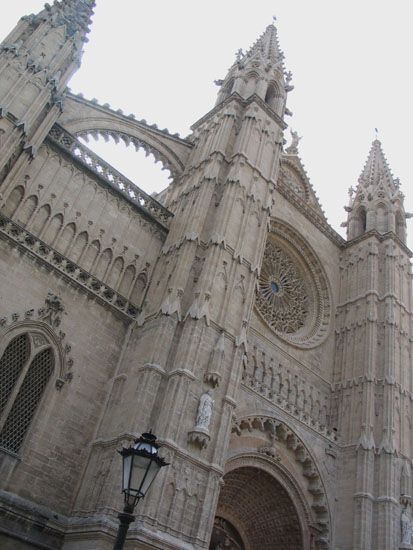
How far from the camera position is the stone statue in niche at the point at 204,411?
13.7m

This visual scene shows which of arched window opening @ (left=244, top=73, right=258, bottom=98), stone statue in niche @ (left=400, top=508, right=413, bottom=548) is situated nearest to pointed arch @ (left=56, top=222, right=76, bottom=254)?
arched window opening @ (left=244, top=73, right=258, bottom=98)

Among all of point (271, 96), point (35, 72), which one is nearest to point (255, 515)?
point (35, 72)

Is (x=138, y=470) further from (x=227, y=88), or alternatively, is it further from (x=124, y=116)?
(x=227, y=88)

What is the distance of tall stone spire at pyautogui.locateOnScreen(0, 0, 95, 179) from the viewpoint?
1446 centimetres

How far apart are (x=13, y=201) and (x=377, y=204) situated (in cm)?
1845

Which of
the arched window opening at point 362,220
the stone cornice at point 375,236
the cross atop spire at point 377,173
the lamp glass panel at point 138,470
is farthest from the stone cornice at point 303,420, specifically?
the cross atop spire at point 377,173

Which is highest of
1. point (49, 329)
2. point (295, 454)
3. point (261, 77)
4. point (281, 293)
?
point (261, 77)

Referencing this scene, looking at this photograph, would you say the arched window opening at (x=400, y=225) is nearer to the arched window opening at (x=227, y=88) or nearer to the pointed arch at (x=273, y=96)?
the pointed arch at (x=273, y=96)

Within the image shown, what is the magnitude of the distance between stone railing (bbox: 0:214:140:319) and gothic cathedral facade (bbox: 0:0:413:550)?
55 mm

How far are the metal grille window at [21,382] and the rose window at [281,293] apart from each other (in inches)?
357

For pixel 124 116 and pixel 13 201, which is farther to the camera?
pixel 124 116

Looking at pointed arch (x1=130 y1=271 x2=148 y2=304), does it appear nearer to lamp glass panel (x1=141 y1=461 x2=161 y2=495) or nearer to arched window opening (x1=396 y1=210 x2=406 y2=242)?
lamp glass panel (x1=141 y1=461 x2=161 y2=495)

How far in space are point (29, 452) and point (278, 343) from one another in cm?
989

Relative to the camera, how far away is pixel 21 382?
13.3m
